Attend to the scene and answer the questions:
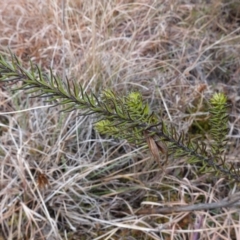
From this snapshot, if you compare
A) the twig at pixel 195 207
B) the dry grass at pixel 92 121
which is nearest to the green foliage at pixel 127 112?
the twig at pixel 195 207

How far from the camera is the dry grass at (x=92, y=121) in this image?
1.19m

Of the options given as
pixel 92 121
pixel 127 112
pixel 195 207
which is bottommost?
pixel 195 207

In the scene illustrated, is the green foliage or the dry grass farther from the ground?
the green foliage

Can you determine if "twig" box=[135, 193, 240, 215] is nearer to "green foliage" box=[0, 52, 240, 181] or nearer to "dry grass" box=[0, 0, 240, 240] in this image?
"dry grass" box=[0, 0, 240, 240]

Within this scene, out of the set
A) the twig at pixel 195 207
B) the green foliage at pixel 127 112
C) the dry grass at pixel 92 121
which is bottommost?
the twig at pixel 195 207

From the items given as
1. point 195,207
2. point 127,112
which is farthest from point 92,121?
point 127,112

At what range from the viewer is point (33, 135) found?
1326 millimetres

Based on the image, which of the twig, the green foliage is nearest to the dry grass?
the twig

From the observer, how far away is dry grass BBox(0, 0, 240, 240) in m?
1.19

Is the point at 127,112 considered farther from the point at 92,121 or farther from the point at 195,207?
the point at 92,121

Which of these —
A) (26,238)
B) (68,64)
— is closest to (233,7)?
(68,64)

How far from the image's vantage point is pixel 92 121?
1.36 m

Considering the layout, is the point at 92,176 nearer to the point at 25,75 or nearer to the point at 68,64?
the point at 68,64

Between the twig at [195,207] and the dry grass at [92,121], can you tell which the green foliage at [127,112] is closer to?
the twig at [195,207]
